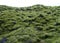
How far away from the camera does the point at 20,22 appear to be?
9344mm

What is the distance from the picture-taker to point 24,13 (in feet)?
35.8

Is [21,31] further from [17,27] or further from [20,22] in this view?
[20,22]

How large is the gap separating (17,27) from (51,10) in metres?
3.48

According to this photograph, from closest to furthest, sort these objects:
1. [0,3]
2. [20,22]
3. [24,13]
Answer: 1. [20,22]
2. [24,13]
3. [0,3]

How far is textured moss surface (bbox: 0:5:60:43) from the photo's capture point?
24.6ft

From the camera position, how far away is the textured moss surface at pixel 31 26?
7488 mm

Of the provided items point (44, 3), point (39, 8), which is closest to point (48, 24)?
point (39, 8)

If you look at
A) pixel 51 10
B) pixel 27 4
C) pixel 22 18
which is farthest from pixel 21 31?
pixel 27 4

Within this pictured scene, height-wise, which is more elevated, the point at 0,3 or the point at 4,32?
the point at 0,3

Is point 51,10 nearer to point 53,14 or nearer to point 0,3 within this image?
point 53,14

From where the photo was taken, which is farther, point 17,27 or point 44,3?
point 44,3

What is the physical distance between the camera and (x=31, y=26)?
8.84 metres

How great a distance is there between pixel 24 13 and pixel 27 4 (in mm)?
2345

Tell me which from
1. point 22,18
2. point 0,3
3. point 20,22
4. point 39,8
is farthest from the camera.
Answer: point 0,3
